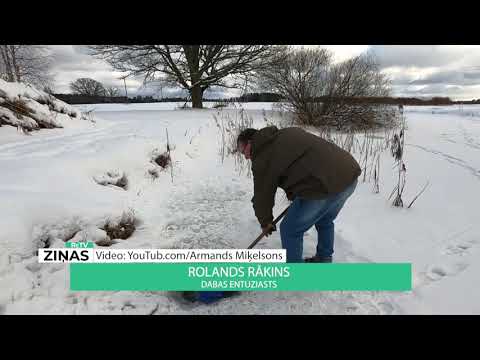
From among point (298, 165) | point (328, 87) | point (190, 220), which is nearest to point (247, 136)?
point (298, 165)

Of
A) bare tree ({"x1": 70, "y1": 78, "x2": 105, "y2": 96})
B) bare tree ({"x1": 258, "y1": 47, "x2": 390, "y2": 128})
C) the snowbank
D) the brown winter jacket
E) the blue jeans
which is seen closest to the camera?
the brown winter jacket

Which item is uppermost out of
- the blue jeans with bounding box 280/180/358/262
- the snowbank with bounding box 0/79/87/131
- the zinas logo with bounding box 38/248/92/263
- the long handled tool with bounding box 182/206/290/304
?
the snowbank with bounding box 0/79/87/131

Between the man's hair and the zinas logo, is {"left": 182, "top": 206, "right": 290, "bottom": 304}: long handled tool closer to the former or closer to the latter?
the man's hair

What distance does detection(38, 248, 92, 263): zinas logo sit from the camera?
2322 mm

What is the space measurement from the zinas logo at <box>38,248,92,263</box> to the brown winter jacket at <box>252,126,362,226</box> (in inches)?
72.8

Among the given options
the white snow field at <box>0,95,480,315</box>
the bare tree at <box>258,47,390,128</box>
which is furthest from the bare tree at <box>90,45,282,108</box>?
the white snow field at <box>0,95,480,315</box>

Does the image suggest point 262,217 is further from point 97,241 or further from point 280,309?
point 97,241

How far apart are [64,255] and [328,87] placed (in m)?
9.89

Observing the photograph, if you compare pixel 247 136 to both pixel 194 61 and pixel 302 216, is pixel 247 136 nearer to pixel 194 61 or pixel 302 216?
pixel 302 216

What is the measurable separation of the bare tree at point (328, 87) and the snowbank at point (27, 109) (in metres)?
7.96

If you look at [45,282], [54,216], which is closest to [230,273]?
[45,282]

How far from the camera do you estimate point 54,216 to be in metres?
2.59

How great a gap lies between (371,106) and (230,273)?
32.9ft

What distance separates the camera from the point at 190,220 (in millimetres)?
3520
